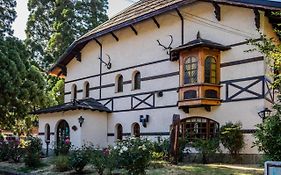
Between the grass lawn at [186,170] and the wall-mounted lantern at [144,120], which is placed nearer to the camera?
the grass lawn at [186,170]

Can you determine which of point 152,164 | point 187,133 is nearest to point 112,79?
point 187,133

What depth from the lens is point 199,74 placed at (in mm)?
17719

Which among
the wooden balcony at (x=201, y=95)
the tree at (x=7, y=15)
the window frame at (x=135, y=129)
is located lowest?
the window frame at (x=135, y=129)

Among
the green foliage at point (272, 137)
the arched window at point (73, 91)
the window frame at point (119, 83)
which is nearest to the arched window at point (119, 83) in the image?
the window frame at point (119, 83)

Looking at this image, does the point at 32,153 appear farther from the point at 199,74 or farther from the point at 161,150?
the point at 199,74

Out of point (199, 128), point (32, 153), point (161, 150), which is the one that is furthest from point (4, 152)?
point (199, 128)

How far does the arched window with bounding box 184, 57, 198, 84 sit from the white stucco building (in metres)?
0.04

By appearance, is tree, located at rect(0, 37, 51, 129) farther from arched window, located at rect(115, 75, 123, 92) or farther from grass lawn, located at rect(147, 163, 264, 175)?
grass lawn, located at rect(147, 163, 264, 175)

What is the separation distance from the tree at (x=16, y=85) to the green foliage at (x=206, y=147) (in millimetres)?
13463

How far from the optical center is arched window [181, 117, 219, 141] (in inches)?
712

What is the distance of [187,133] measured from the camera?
61.9 feet

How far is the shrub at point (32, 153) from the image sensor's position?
17.5 metres

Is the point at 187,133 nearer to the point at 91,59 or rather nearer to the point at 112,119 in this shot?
the point at 112,119

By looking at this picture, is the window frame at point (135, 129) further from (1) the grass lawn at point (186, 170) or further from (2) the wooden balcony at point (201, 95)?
(1) the grass lawn at point (186, 170)
